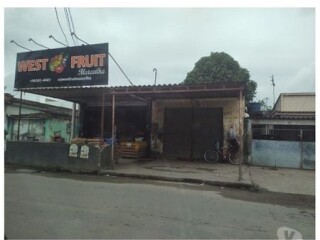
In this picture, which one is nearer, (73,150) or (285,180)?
(285,180)

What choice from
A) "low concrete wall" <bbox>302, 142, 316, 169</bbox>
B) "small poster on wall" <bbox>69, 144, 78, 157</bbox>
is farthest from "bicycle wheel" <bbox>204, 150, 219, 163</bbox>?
"small poster on wall" <bbox>69, 144, 78, 157</bbox>

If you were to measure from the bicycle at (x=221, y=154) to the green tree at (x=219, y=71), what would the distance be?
530 inches

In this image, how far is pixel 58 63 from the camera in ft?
44.4

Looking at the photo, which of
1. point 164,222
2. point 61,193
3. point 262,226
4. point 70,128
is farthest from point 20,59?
point 262,226

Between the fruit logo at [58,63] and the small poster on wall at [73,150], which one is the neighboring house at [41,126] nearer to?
the fruit logo at [58,63]

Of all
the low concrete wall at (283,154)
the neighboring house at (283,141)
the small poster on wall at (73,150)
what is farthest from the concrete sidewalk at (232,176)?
the small poster on wall at (73,150)

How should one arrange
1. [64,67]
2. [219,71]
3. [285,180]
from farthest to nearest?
[219,71] → [64,67] → [285,180]

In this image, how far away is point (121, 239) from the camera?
14.2 feet

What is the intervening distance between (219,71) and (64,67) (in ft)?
54.5

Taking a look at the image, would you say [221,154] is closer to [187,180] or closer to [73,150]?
[187,180]

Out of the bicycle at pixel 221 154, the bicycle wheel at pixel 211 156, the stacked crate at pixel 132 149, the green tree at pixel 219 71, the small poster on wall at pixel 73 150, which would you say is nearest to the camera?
the small poster on wall at pixel 73 150

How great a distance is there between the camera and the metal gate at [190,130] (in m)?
14.7

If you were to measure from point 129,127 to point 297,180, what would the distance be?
8.57m

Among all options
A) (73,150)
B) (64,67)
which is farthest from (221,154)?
(64,67)
